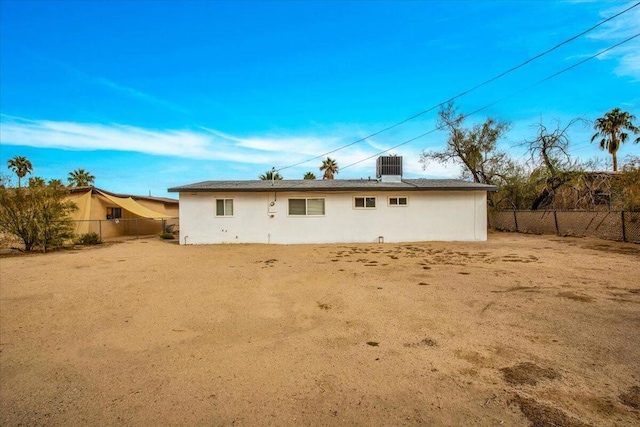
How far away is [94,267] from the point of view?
9.55m

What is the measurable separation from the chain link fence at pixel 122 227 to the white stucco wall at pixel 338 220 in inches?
247

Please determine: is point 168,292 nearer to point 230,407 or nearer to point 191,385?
point 191,385

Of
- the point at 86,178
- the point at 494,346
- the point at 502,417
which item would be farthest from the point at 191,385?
the point at 86,178

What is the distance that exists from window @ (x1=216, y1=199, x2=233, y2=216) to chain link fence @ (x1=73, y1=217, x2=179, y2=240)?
6.75 meters

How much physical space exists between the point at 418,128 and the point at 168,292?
17809mm

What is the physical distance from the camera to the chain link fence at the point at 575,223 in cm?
1199

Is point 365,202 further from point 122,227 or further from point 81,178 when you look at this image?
point 81,178

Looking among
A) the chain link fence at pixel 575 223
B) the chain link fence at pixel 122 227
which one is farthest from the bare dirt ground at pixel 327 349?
the chain link fence at pixel 122 227

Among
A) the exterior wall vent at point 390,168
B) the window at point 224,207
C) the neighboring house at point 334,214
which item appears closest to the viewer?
the neighboring house at point 334,214

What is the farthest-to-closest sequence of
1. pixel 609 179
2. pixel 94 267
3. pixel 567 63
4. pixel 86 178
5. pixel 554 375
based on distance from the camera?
pixel 86 178 < pixel 609 179 < pixel 567 63 < pixel 94 267 < pixel 554 375

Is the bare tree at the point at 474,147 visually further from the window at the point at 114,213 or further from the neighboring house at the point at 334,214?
the window at the point at 114,213

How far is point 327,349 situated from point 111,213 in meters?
21.2

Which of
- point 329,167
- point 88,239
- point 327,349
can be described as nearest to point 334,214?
point 327,349

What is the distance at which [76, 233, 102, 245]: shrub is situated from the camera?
15930 mm
